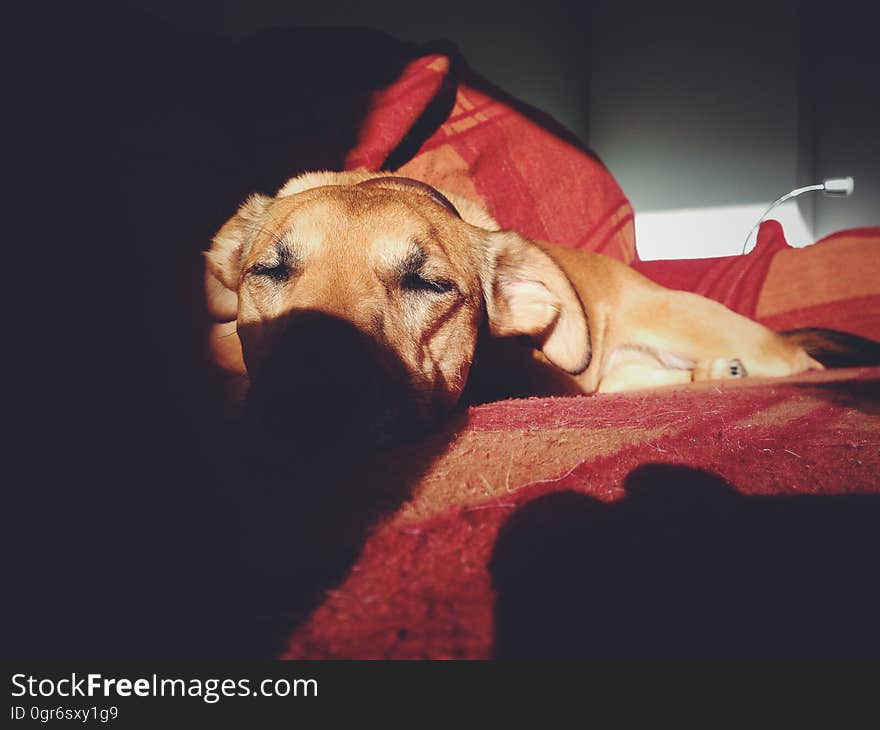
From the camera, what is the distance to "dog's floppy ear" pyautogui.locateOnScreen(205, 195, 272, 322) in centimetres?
160

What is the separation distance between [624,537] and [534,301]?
1.26 meters

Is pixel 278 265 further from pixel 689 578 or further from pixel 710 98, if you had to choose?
pixel 710 98

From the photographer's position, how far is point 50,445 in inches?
30.6

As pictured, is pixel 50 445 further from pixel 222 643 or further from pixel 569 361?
pixel 569 361

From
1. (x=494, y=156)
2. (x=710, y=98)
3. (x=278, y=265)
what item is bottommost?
(x=278, y=265)

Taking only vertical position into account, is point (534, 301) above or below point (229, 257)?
below

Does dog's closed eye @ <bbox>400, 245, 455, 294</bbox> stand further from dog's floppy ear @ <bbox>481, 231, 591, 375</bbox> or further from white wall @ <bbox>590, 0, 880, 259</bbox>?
white wall @ <bbox>590, 0, 880, 259</bbox>

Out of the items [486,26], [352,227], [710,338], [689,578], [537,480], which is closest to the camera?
[689,578]

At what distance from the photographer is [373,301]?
3.80 ft

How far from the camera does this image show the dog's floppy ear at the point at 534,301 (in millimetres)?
1585

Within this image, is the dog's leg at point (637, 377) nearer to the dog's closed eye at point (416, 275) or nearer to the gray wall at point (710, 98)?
the dog's closed eye at point (416, 275)

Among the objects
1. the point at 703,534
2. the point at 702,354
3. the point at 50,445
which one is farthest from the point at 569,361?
the point at 50,445

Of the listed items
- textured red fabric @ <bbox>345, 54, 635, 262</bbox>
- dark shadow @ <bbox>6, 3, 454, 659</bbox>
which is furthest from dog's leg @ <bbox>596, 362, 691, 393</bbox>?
dark shadow @ <bbox>6, 3, 454, 659</bbox>

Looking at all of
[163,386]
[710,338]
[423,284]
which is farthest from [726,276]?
[163,386]
